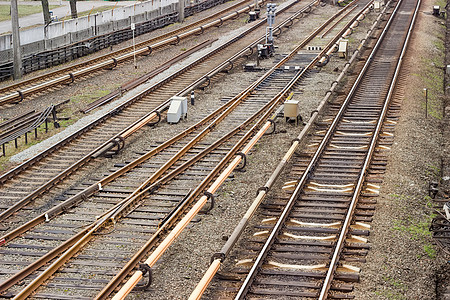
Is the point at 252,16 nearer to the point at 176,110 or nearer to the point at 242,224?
the point at 176,110

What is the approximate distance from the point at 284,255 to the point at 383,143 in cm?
853

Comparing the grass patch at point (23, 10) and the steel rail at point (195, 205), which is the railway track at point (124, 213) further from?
the grass patch at point (23, 10)

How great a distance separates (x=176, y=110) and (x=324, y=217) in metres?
9.58

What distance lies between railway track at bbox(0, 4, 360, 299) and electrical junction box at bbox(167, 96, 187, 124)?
38.8 inches

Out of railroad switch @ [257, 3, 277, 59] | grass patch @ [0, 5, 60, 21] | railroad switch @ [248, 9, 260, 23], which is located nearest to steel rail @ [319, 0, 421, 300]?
railroad switch @ [257, 3, 277, 59]

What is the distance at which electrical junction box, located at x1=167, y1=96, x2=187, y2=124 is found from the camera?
78.7ft

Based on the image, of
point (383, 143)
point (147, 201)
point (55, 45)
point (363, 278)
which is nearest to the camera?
point (363, 278)

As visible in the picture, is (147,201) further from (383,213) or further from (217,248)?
(383,213)

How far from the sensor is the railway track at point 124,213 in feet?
44.1

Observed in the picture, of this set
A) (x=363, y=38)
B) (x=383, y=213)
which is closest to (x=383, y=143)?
(x=383, y=213)

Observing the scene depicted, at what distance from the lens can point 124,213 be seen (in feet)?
53.7

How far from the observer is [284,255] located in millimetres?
13953

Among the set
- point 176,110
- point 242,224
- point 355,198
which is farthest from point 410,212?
point 176,110

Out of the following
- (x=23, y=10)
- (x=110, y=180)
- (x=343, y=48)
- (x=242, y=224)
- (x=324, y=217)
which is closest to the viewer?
(x=242, y=224)
